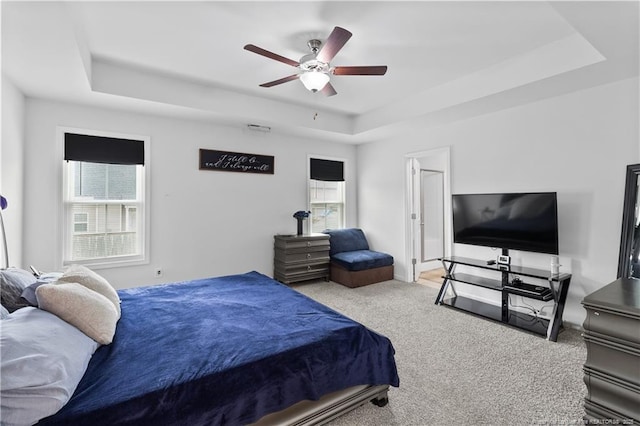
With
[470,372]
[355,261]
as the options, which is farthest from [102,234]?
[470,372]

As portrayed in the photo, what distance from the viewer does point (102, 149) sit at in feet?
12.4

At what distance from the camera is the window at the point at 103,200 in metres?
3.66

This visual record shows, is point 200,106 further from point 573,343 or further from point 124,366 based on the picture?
point 573,343

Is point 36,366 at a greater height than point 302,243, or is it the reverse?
point 302,243

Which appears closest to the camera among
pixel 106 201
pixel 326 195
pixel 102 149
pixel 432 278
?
pixel 102 149

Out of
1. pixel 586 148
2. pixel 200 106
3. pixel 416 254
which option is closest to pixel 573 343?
pixel 586 148

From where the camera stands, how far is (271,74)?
11.4 ft

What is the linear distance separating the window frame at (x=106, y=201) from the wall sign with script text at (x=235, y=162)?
2.48 feet

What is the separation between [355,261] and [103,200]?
360 cm

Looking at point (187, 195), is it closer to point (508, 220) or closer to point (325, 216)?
point (325, 216)

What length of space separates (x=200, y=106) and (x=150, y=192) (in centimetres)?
136

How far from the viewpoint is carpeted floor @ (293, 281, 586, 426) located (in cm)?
192

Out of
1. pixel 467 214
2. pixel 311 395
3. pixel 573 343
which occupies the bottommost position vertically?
pixel 573 343

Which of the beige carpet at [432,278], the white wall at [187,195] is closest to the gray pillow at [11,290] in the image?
the white wall at [187,195]
